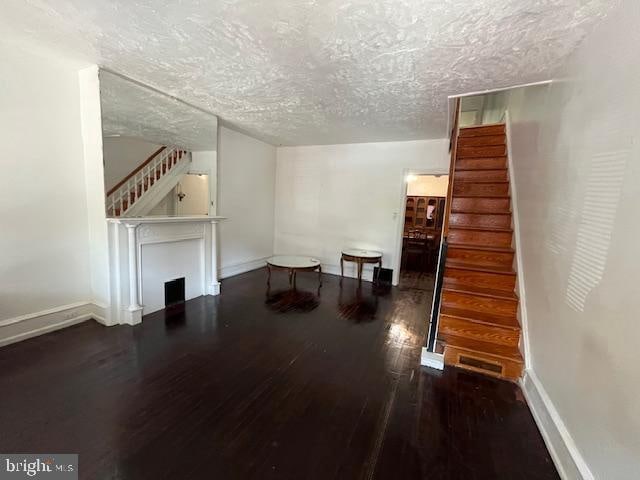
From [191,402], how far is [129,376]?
623 millimetres

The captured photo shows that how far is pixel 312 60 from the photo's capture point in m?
2.16

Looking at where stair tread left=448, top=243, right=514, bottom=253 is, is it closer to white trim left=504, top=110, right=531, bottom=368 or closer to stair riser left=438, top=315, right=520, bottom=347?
white trim left=504, top=110, right=531, bottom=368

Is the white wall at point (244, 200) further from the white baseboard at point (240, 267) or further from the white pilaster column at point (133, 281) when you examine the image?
the white pilaster column at point (133, 281)

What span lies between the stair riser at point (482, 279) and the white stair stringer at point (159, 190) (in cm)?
335

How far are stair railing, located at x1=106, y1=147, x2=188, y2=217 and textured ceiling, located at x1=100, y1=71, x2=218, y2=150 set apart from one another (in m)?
0.15

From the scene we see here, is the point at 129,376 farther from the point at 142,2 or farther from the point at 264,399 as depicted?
the point at 142,2

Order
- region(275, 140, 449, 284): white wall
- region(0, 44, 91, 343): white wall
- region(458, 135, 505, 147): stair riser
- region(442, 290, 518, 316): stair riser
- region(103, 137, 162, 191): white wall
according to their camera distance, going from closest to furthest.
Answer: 1. region(0, 44, 91, 343): white wall
2. region(442, 290, 518, 316): stair riser
3. region(103, 137, 162, 191): white wall
4. region(458, 135, 505, 147): stair riser
5. region(275, 140, 449, 284): white wall

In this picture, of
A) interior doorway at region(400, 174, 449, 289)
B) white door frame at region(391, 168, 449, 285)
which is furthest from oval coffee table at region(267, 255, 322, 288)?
interior doorway at region(400, 174, 449, 289)

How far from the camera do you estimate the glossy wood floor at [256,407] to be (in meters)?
1.43

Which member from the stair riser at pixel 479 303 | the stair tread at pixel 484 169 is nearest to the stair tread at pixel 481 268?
the stair riser at pixel 479 303

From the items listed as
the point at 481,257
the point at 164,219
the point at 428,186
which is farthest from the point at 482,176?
the point at 428,186

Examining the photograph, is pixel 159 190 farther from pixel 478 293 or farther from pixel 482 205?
pixel 482 205

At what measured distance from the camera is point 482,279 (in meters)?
2.80

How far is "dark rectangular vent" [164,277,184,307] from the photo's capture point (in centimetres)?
334
